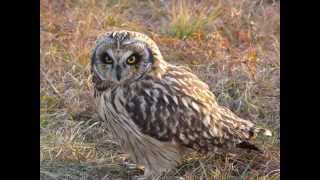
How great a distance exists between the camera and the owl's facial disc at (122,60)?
159 inches

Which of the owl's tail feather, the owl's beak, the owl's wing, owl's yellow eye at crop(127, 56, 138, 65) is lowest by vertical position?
the owl's tail feather

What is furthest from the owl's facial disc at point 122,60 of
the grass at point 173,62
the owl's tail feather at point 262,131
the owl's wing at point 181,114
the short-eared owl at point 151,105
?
the owl's tail feather at point 262,131

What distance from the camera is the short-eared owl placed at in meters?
4.11

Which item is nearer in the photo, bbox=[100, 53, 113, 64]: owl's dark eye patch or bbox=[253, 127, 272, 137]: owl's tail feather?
bbox=[100, 53, 113, 64]: owl's dark eye patch

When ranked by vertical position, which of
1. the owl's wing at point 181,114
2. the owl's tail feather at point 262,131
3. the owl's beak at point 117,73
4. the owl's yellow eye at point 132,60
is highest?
the owl's yellow eye at point 132,60

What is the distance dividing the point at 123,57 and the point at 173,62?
1623 millimetres

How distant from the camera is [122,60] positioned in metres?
4.05

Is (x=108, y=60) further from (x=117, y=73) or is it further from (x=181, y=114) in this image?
(x=181, y=114)

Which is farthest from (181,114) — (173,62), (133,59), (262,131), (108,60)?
(173,62)

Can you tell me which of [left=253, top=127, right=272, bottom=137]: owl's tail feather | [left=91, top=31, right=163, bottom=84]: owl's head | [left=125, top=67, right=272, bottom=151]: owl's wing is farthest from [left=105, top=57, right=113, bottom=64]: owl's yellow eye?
[left=253, top=127, right=272, bottom=137]: owl's tail feather

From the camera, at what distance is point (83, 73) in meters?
5.36

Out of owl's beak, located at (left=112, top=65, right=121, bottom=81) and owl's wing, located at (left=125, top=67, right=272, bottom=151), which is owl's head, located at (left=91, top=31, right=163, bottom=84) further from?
owl's wing, located at (left=125, top=67, right=272, bottom=151)

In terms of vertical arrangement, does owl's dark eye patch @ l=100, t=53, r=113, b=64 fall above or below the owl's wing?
above

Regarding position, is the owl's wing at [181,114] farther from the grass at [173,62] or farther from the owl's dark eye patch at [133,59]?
the grass at [173,62]
